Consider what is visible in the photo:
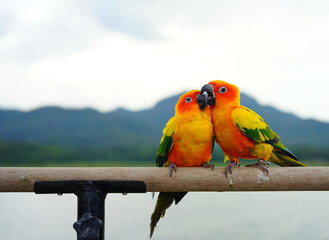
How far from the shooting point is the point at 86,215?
112 cm

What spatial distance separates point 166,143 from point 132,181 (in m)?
0.30

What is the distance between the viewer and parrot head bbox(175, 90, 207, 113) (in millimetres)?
1475

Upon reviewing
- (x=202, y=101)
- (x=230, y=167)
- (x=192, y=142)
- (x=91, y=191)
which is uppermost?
(x=202, y=101)

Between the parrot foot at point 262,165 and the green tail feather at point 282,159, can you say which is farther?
the green tail feather at point 282,159

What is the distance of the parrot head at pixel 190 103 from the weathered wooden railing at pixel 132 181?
0.90 feet

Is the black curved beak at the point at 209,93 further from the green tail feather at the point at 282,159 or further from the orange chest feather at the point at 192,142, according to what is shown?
the green tail feather at the point at 282,159

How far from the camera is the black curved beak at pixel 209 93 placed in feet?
4.66

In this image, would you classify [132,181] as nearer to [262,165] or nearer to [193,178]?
[193,178]

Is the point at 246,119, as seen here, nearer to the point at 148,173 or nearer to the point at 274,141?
the point at 274,141

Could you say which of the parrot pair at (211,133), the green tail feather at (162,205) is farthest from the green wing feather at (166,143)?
the green tail feather at (162,205)

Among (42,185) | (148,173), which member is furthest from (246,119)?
(42,185)

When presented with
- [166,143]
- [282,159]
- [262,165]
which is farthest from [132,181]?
[282,159]

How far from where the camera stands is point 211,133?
1479mm

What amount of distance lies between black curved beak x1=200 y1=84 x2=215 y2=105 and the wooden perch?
0.30 m
